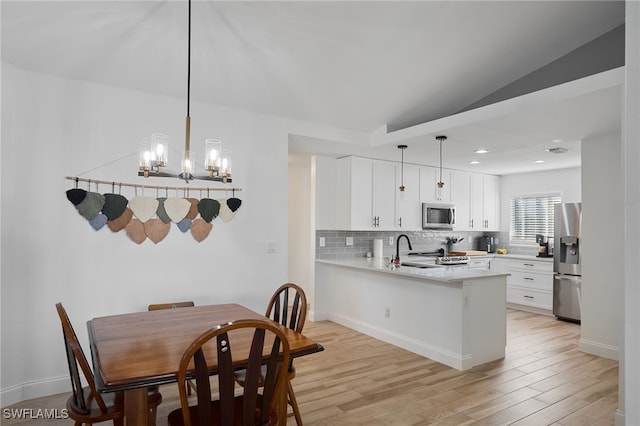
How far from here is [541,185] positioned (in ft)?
21.5

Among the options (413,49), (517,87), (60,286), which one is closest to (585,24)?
(517,87)

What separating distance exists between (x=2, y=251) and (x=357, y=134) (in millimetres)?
3481

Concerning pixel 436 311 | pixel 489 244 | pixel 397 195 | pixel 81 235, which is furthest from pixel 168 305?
pixel 489 244

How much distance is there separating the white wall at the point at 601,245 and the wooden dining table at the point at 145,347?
3.41m

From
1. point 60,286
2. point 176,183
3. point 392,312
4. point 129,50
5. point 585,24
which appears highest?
point 585,24

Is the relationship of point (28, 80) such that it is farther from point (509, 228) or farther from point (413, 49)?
point (509, 228)

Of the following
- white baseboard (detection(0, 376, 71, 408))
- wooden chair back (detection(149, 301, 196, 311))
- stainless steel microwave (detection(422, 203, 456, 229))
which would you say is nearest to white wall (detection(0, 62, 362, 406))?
white baseboard (detection(0, 376, 71, 408))

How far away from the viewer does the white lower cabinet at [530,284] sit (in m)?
5.68

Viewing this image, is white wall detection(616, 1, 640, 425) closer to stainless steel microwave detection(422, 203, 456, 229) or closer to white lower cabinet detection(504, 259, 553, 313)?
stainless steel microwave detection(422, 203, 456, 229)

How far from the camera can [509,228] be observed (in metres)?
7.05

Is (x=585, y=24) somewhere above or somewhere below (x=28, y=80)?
above

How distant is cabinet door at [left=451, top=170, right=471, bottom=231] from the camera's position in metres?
6.40

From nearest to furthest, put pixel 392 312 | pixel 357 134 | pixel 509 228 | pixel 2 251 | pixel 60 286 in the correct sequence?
pixel 2 251 < pixel 60 286 < pixel 392 312 < pixel 357 134 < pixel 509 228

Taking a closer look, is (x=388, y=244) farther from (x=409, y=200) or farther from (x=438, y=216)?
(x=438, y=216)
